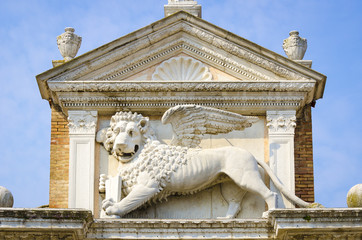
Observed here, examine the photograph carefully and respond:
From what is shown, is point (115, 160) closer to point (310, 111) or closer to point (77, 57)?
point (77, 57)

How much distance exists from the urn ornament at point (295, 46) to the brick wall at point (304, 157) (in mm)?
848

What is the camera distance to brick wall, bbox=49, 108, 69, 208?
17219mm

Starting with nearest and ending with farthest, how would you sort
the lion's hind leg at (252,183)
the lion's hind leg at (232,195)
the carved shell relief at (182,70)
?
the lion's hind leg at (252,183) → the lion's hind leg at (232,195) → the carved shell relief at (182,70)

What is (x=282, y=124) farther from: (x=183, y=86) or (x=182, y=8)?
(x=182, y=8)

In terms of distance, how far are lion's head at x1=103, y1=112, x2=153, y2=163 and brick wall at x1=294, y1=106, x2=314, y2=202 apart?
229 centimetres

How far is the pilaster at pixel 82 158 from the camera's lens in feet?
55.5

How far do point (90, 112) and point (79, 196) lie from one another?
1366mm

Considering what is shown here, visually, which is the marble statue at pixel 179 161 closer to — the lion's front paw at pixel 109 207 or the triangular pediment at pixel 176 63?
the lion's front paw at pixel 109 207

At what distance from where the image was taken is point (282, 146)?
17.3m

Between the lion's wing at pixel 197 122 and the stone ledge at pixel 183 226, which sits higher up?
the lion's wing at pixel 197 122

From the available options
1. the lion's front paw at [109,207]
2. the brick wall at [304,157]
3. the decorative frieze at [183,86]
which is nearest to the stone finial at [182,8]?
the decorative frieze at [183,86]

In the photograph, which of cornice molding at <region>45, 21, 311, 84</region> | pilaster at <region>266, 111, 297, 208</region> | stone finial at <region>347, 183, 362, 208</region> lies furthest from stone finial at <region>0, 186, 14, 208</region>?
stone finial at <region>347, 183, 362, 208</region>

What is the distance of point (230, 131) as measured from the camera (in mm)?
17266

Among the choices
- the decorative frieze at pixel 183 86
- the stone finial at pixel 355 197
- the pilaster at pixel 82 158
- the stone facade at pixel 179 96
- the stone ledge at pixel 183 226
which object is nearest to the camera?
the stone ledge at pixel 183 226
